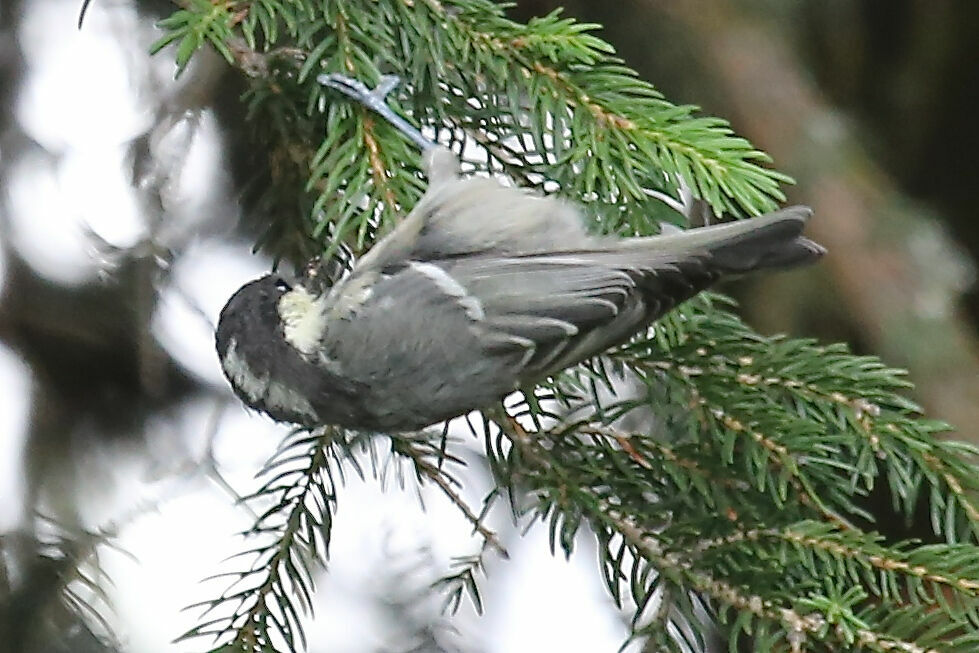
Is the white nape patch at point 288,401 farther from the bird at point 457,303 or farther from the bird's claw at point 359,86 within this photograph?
the bird's claw at point 359,86

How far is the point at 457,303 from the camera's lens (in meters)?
0.84

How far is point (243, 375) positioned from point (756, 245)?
41cm

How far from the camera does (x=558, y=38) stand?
767 mm

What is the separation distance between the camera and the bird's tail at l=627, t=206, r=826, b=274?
75 centimetres

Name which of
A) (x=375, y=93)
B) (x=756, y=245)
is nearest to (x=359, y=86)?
(x=375, y=93)

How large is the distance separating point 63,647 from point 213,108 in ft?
1.83

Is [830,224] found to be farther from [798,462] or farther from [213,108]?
[213,108]

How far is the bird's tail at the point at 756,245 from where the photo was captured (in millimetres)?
746

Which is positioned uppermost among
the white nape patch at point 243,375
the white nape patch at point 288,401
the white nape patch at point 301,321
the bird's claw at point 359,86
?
the bird's claw at point 359,86

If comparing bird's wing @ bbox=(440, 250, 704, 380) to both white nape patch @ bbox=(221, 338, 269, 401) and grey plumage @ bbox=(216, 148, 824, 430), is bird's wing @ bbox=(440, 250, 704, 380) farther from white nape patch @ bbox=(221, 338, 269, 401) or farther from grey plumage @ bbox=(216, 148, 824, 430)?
white nape patch @ bbox=(221, 338, 269, 401)

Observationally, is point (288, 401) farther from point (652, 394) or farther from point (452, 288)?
point (652, 394)

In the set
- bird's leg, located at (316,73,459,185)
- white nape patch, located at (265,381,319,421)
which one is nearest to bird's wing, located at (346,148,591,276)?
bird's leg, located at (316,73,459,185)

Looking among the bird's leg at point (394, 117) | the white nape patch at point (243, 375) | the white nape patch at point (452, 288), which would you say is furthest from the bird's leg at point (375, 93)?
the white nape patch at point (243, 375)

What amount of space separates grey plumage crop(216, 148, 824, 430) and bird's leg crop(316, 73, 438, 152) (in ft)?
0.18
